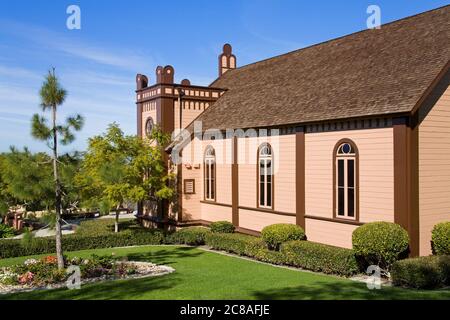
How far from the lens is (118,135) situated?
24484mm

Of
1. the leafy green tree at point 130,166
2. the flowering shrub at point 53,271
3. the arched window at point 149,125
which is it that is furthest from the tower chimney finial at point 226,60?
the flowering shrub at point 53,271

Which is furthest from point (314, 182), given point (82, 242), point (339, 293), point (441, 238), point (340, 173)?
point (82, 242)

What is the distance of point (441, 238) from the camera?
1498cm

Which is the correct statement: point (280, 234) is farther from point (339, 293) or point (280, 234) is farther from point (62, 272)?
point (62, 272)

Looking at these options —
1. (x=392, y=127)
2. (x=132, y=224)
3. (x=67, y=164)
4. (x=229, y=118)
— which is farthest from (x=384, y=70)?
(x=132, y=224)

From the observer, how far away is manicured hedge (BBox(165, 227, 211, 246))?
74.5 feet

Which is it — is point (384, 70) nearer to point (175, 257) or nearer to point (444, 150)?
point (444, 150)

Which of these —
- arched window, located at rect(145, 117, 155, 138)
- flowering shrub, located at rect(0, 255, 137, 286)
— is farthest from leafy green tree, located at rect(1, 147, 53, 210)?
arched window, located at rect(145, 117, 155, 138)

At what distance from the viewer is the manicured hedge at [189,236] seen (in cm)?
2270

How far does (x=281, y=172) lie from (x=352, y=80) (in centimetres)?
465

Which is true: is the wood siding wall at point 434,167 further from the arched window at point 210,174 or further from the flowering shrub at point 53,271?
the arched window at point 210,174

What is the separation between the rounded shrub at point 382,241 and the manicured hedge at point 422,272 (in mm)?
627

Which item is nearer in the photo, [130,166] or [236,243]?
[236,243]

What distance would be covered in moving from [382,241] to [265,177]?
730cm
